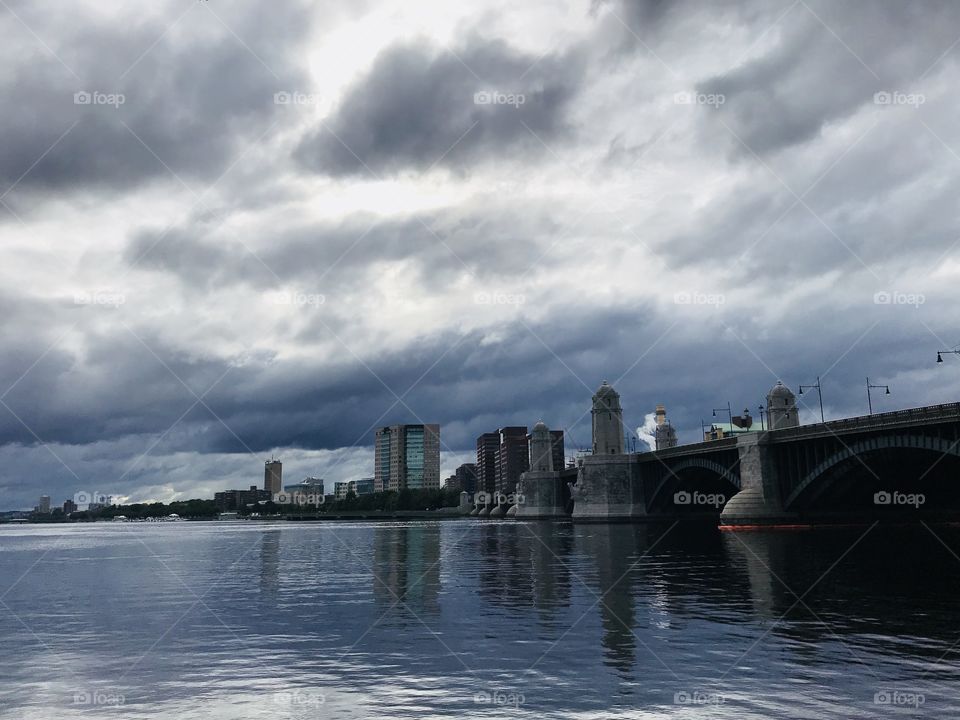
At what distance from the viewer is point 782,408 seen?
424 feet

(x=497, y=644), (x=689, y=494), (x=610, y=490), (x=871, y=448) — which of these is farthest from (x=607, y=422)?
(x=497, y=644)

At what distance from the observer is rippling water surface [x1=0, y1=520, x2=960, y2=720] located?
57.2ft

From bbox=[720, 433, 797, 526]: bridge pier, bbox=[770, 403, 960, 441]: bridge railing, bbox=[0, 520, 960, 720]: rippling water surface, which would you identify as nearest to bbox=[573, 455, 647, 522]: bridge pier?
bbox=[720, 433, 797, 526]: bridge pier

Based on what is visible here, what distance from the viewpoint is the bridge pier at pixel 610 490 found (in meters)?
165

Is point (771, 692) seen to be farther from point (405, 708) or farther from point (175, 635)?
point (175, 635)

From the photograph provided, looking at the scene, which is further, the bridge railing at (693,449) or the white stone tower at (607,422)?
the white stone tower at (607,422)

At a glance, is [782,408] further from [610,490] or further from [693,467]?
[610,490]

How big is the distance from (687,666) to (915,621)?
1162 centimetres

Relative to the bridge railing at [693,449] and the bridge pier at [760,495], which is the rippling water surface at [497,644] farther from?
the bridge railing at [693,449]

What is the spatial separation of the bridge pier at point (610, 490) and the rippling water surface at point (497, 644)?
11678 centimetres

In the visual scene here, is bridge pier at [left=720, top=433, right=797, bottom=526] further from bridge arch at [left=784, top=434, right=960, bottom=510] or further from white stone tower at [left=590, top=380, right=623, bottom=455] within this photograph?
white stone tower at [left=590, top=380, right=623, bottom=455]

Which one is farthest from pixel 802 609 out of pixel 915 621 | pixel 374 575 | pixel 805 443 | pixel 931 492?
pixel 931 492

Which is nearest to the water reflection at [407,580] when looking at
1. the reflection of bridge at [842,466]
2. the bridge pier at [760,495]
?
the reflection of bridge at [842,466]

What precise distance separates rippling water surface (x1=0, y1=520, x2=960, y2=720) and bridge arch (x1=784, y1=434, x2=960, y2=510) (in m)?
21.3
